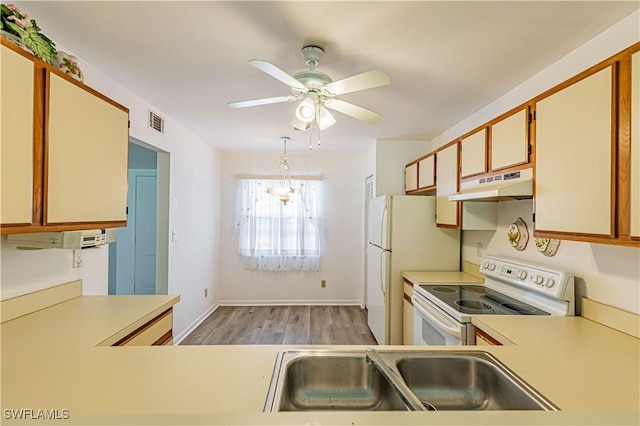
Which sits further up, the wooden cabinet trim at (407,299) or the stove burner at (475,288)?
the stove burner at (475,288)

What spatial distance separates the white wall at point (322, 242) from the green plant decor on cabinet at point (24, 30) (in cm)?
352

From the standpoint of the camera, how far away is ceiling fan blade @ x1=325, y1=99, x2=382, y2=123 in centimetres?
188

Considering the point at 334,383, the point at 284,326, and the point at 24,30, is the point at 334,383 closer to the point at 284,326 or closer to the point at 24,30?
the point at 24,30

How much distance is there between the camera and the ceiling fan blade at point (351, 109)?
6.15 feet

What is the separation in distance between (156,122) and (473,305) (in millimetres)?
3060

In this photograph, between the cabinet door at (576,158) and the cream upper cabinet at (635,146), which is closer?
the cream upper cabinet at (635,146)

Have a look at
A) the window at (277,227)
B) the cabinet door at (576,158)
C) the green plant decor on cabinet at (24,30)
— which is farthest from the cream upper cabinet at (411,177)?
the green plant decor on cabinet at (24,30)

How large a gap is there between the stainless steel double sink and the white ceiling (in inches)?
60.1

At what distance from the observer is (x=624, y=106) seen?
1.20m

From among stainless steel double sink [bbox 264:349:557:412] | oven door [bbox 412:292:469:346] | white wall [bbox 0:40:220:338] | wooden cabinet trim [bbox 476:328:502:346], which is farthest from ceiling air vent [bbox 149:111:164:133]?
wooden cabinet trim [bbox 476:328:502:346]

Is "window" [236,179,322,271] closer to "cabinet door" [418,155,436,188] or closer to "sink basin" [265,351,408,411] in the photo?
"cabinet door" [418,155,436,188]

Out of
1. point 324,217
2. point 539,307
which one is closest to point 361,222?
point 324,217

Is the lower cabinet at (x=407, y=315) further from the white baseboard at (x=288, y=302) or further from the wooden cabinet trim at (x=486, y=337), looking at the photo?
the white baseboard at (x=288, y=302)

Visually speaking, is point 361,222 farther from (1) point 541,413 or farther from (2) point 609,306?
(1) point 541,413
